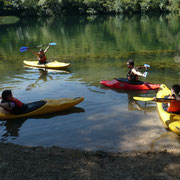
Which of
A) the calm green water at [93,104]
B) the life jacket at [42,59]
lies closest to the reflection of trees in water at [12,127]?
the calm green water at [93,104]

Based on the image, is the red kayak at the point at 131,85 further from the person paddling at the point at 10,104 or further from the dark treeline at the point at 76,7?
the dark treeline at the point at 76,7

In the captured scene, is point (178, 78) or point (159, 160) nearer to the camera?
point (159, 160)

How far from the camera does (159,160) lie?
421 cm

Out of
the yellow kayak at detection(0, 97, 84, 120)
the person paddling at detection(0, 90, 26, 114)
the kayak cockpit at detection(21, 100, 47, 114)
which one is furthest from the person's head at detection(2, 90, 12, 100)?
the kayak cockpit at detection(21, 100, 47, 114)

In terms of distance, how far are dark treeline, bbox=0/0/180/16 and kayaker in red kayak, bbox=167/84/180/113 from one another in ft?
158

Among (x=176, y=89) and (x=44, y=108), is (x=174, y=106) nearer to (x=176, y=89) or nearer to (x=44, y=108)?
(x=176, y=89)

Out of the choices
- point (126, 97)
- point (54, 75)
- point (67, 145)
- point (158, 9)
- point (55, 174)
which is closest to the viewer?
point (55, 174)

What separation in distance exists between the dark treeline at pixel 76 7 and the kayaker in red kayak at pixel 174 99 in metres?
48.1

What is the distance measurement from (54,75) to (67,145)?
6592 millimetres

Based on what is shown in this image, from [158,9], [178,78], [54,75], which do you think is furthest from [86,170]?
[158,9]

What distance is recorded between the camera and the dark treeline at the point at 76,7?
168ft

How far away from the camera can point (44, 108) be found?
665 cm

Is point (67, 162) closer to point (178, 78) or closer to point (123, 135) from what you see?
point (123, 135)

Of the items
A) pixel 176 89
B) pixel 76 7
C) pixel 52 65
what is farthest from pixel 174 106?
pixel 76 7
